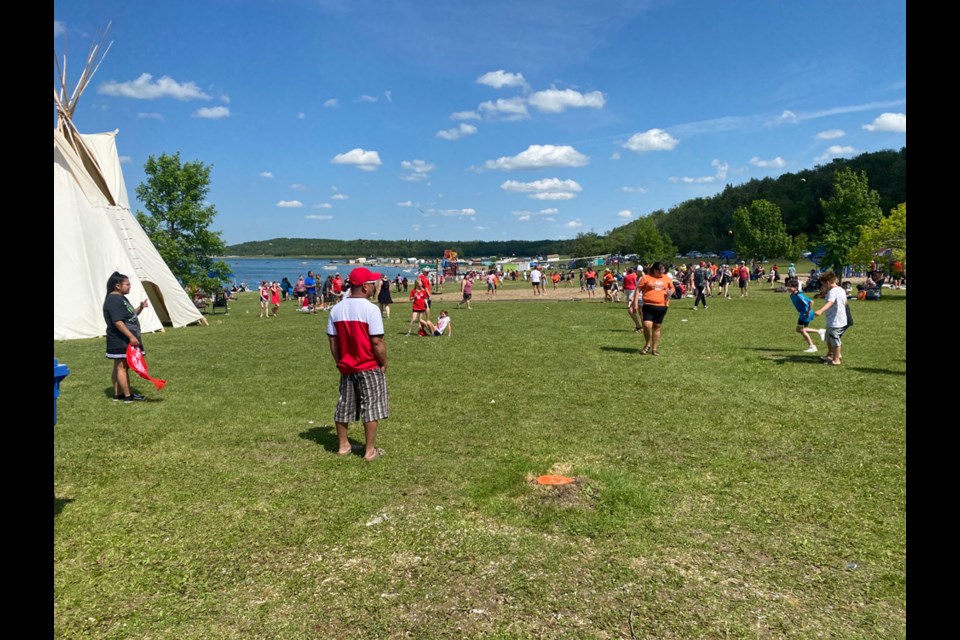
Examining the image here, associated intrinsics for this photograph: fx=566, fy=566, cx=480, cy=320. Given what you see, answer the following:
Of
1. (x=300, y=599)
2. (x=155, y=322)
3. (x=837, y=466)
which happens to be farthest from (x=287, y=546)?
(x=155, y=322)

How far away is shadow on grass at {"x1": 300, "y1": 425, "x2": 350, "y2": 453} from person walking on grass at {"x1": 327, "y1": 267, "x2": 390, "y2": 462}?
0.61 metres

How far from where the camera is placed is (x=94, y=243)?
1858cm

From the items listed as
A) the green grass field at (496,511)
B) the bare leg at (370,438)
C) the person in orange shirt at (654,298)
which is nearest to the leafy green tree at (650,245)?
the person in orange shirt at (654,298)

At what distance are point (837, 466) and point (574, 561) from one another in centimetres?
338

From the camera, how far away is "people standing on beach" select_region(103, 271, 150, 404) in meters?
8.71

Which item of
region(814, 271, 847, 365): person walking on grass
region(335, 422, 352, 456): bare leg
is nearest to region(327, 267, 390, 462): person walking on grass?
region(335, 422, 352, 456): bare leg

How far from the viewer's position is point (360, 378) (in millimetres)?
6145

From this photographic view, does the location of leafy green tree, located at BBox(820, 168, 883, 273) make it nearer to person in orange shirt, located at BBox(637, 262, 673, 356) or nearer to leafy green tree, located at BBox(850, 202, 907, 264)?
leafy green tree, located at BBox(850, 202, 907, 264)

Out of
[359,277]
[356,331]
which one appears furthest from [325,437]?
[359,277]

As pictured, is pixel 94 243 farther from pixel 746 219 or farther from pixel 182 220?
pixel 746 219

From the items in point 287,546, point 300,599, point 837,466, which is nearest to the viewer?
point 300,599

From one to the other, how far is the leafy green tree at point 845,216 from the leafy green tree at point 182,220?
36.7 meters
